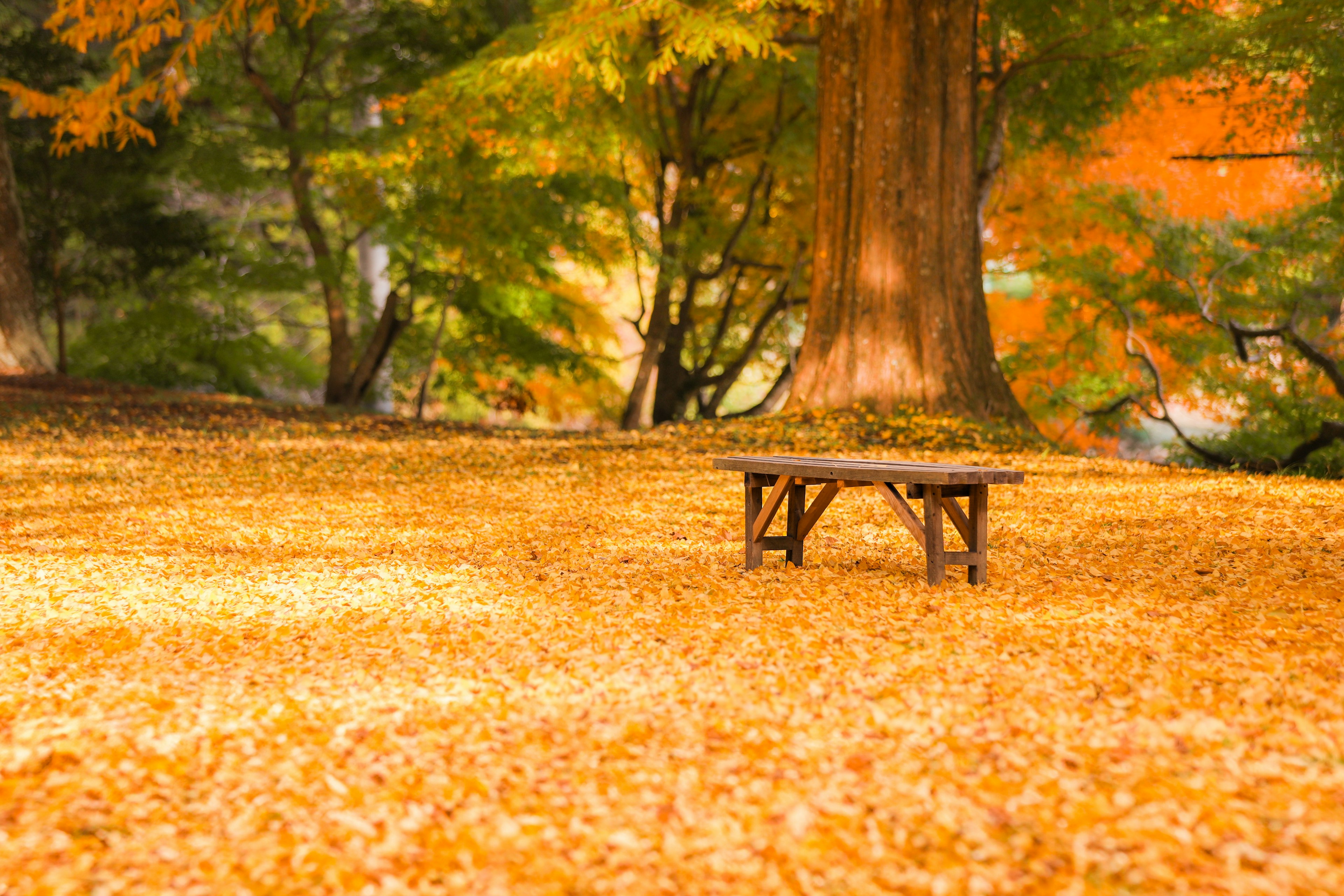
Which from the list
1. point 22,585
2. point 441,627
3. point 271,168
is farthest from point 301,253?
point 441,627

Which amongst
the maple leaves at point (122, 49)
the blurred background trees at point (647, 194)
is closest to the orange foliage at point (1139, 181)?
the blurred background trees at point (647, 194)

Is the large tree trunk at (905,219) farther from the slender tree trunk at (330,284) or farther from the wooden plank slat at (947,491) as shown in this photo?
the slender tree trunk at (330,284)

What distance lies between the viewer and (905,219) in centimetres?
884

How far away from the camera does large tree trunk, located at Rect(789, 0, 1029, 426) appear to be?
28.9 ft

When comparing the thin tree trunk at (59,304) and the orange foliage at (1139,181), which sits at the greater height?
the orange foliage at (1139,181)

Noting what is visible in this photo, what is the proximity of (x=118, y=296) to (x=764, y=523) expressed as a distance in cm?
1716

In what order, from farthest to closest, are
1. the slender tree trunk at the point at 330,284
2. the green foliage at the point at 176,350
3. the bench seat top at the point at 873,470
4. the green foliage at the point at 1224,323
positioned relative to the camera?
the green foliage at the point at 176,350, the slender tree trunk at the point at 330,284, the green foliage at the point at 1224,323, the bench seat top at the point at 873,470

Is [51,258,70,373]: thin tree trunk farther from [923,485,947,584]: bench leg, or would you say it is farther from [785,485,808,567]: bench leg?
[923,485,947,584]: bench leg

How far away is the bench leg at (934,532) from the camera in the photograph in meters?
3.87

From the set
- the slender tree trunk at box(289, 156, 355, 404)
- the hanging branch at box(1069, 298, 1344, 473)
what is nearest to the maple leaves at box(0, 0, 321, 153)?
the slender tree trunk at box(289, 156, 355, 404)

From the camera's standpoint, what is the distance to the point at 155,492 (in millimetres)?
6453

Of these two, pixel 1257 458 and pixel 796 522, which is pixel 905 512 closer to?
pixel 796 522

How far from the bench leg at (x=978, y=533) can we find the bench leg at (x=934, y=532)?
123 mm

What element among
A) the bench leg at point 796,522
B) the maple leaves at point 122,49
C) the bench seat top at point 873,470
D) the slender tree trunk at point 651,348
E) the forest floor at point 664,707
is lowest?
the forest floor at point 664,707
